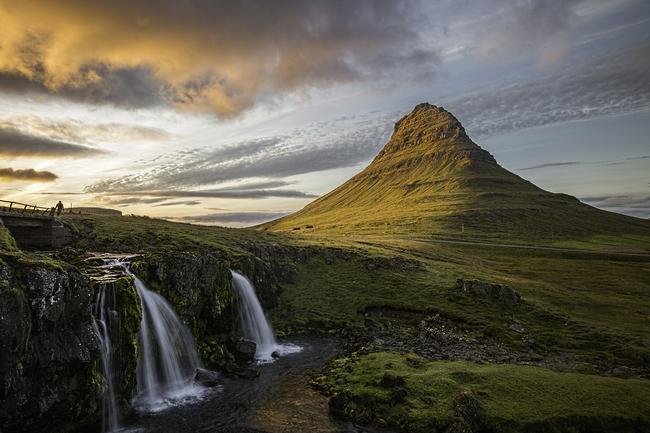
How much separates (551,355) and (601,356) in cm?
523

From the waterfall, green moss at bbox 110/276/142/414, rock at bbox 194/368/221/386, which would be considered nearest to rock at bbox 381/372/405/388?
rock at bbox 194/368/221/386

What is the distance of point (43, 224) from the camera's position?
50.0m

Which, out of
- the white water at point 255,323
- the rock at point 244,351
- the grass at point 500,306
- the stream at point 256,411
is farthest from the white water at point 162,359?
the grass at point 500,306

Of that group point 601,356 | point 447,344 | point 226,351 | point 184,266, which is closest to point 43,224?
point 184,266

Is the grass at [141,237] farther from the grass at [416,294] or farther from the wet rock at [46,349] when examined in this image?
the wet rock at [46,349]

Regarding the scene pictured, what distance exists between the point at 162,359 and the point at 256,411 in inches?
406

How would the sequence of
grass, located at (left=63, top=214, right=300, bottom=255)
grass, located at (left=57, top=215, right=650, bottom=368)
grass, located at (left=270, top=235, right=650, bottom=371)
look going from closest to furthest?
grass, located at (left=270, top=235, right=650, bottom=371) < grass, located at (left=57, top=215, right=650, bottom=368) < grass, located at (left=63, top=214, right=300, bottom=255)

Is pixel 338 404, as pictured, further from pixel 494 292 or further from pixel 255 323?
pixel 494 292

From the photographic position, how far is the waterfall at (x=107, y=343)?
27156 millimetres

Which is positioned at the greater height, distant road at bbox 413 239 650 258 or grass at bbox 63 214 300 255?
grass at bbox 63 214 300 255

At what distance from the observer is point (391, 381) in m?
32.9

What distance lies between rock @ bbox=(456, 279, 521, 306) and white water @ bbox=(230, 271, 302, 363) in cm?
3273

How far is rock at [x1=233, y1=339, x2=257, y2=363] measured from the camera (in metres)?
40.9

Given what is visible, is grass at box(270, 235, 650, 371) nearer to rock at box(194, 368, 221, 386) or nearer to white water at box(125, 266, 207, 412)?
rock at box(194, 368, 221, 386)
